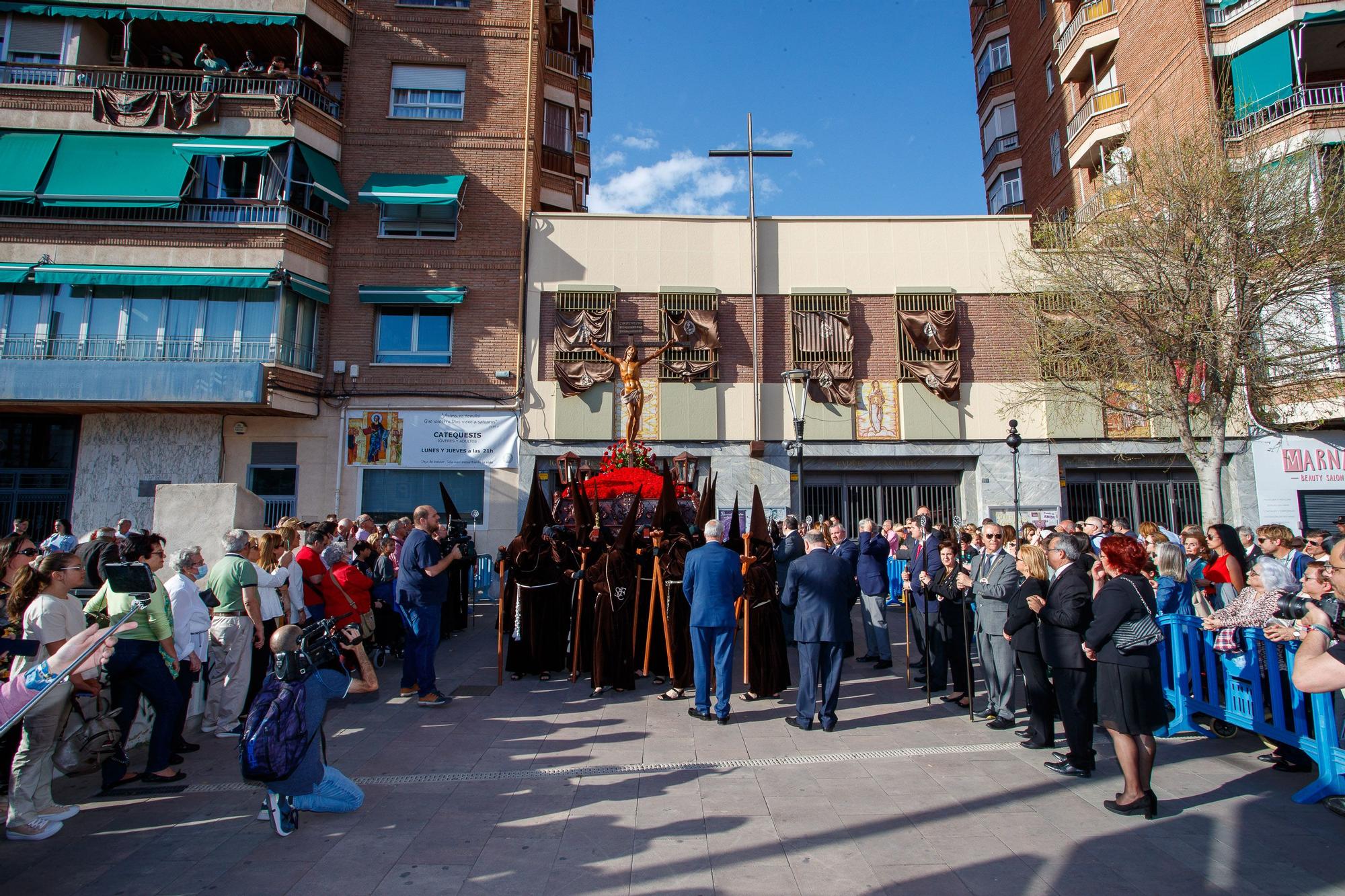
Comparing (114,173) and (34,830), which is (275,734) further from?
(114,173)

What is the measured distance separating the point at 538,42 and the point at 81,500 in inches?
652

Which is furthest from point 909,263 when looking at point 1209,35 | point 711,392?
point 1209,35

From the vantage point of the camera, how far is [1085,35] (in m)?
22.5

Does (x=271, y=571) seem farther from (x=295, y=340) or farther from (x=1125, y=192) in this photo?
(x=1125, y=192)

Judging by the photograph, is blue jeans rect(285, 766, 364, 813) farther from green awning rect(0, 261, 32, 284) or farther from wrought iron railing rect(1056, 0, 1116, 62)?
wrought iron railing rect(1056, 0, 1116, 62)

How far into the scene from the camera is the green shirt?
6621 mm

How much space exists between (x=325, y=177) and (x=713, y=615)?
1661 centimetres

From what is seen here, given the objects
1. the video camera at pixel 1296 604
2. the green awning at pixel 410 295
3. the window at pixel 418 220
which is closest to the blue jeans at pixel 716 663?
the video camera at pixel 1296 604

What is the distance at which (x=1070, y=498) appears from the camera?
19172mm

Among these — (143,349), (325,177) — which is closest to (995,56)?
(325,177)

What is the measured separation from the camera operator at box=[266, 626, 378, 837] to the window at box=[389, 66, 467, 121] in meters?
18.4

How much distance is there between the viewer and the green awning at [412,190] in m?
18.4

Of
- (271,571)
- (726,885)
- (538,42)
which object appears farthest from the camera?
(538,42)

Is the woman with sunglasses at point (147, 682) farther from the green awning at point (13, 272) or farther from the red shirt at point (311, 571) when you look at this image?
the green awning at point (13, 272)
